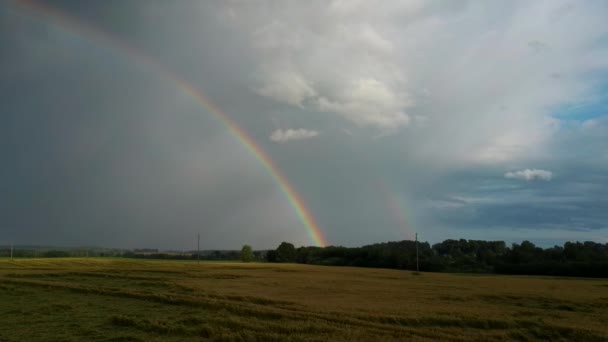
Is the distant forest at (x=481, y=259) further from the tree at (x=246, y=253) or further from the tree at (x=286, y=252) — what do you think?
the tree at (x=246, y=253)

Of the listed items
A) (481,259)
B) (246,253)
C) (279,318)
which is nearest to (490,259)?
(481,259)

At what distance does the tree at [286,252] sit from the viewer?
156m

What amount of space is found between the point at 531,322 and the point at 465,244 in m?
169

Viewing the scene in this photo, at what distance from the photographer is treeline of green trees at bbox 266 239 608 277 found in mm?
93500

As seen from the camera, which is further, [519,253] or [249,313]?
[519,253]

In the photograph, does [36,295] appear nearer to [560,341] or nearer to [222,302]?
[222,302]

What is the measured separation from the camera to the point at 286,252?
158875 millimetres

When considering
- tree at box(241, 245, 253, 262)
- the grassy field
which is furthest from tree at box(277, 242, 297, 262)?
the grassy field

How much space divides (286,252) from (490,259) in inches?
2676

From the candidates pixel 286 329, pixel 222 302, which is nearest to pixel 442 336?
pixel 286 329

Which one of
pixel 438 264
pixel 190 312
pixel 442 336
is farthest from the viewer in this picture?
pixel 438 264

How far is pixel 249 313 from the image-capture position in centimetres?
2484

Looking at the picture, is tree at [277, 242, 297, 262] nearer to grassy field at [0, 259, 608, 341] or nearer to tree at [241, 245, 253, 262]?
tree at [241, 245, 253, 262]

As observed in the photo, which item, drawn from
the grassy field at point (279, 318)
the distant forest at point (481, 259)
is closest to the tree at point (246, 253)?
the distant forest at point (481, 259)
